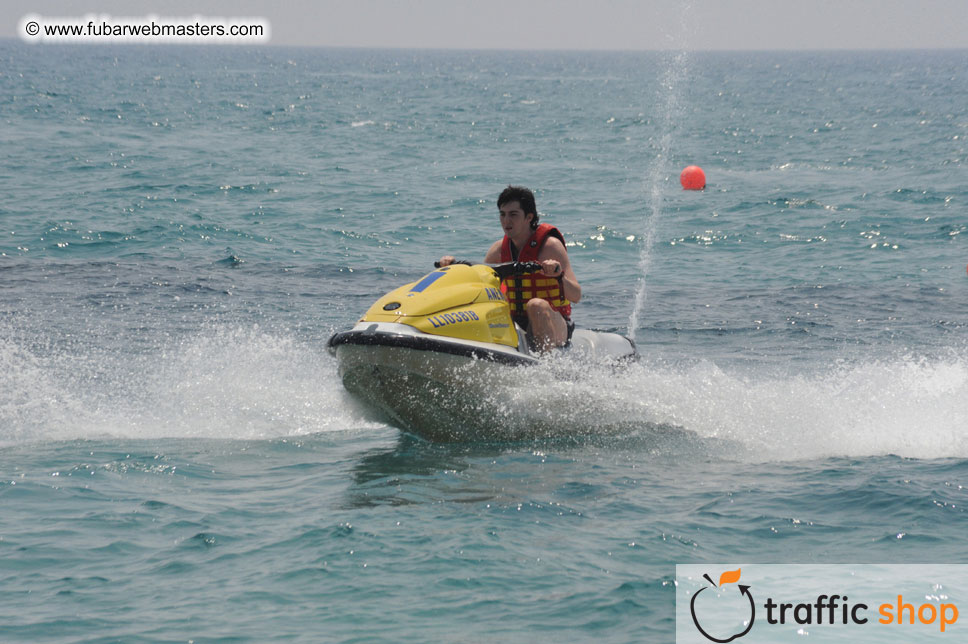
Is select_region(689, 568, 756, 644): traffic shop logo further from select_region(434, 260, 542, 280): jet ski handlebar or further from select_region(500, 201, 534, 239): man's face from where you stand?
select_region(500, 201, 534, 239): man's face

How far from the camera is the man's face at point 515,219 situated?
262 inches

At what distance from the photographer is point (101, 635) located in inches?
151

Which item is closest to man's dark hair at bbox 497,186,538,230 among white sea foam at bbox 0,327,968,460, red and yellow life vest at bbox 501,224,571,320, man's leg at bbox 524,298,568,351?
red and yellow life vest at bbox 501,224,571,320

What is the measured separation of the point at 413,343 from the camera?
19.1 feet

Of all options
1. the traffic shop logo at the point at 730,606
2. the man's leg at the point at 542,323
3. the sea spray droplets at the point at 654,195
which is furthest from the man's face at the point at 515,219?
the sea spray droplets at the point at 654,195

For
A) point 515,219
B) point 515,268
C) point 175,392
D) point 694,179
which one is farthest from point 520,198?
point 694,179

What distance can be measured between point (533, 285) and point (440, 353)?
1.07m

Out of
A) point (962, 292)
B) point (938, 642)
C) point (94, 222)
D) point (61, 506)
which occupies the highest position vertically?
point (94, 222)

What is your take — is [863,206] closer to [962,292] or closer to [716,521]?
[962,292]

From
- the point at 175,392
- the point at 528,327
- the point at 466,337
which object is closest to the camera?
the point at 466,337

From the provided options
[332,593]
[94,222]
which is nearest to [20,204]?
[94,222]

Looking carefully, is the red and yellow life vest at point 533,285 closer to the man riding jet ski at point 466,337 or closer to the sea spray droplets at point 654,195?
the man riding jet ski at point 466,337

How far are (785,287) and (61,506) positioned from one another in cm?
959

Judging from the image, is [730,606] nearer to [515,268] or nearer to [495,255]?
[515,268]
